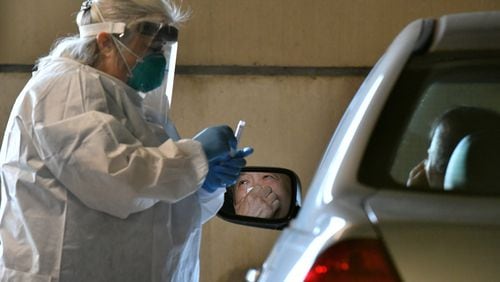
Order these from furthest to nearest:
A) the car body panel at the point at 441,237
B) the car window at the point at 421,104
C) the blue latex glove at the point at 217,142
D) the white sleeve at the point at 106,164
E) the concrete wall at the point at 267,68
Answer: the concrete wall at the point at 267,68 → the blue latex glove at the point at 217,142 → the white sleeve at the point at 106,164 → the car window at the point at 421,104 → the car body panel at the point at 441,237

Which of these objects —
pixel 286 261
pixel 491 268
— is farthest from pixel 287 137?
pixel 491 268

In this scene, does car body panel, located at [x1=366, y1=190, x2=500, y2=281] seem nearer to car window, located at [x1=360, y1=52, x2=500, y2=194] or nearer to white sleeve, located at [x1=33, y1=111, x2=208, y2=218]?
car window, located at [x1=360, y1=52, x2=500, y2=194]

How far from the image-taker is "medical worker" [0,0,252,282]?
245 cm

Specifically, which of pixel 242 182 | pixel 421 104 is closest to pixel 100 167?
pixel 242 182

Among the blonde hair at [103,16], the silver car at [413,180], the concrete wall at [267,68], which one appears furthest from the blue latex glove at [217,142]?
the concrete wall at [267,68]

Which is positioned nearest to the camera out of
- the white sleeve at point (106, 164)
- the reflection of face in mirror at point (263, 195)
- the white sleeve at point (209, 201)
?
the reflection of face in mirror at point (263, 195)

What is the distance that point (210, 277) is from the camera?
4.59 meters

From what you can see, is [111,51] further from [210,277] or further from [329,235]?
[210,277]

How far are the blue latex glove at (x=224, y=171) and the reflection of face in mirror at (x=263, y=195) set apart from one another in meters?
0.04

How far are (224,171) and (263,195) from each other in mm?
307

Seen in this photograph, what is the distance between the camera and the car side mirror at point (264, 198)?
2020 mm

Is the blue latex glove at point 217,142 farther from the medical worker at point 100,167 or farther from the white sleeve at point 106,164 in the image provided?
the white sleeve at point 106,164

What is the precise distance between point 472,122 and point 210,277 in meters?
3.12

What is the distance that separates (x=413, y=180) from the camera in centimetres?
136
